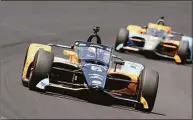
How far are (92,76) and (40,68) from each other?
2.87 feet

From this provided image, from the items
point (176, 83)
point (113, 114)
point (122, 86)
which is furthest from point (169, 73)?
point (113, 114)

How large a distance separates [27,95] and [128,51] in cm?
662

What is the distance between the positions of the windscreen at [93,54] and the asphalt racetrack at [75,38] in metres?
1.02

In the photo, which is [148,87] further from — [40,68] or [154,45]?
[154,45]

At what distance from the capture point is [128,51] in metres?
16.9

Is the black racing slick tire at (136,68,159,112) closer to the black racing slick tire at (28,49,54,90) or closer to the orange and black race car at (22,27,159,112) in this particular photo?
the orange and black race car at (22,27,159,112)

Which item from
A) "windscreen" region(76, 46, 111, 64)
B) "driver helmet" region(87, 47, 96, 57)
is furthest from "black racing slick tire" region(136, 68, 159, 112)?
"driver helmet" region(87, 47, 96, 57)

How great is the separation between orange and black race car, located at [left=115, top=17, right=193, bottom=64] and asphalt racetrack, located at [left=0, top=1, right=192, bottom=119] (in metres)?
0.29

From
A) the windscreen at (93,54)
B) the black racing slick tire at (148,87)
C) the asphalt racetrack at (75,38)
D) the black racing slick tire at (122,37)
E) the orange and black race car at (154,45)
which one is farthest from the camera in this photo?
the black racing slick tire at (122,37)

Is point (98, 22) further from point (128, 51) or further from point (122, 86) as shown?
point (122, 86)

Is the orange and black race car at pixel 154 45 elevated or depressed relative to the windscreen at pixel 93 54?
depressed

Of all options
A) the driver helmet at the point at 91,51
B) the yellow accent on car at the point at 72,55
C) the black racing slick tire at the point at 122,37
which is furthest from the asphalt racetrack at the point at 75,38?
the driver helmet at the point at 91,51

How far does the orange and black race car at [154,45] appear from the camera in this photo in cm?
1644

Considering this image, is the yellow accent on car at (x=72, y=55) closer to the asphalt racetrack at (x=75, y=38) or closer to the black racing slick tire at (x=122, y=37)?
the asphalt racetrack at (x=75, y=38)
